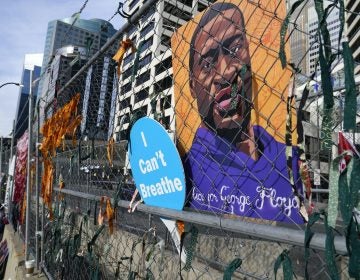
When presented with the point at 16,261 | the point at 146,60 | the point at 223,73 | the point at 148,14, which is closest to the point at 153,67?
the point at 146,60

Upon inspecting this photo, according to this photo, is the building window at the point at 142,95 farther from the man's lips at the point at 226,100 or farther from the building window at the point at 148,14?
the man's lips at the point at 226,100

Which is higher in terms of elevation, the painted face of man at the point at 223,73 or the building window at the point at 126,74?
the building window at the point at 126,74

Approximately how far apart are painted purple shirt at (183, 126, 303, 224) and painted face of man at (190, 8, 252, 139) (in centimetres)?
9

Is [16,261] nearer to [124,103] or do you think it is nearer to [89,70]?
[89,70]

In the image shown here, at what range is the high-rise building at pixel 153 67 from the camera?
1.97 metres

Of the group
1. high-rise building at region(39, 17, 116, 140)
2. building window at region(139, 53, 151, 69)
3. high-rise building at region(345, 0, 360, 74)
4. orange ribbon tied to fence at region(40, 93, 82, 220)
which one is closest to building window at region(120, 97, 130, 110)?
building window at region(139, 53, 151, 69)

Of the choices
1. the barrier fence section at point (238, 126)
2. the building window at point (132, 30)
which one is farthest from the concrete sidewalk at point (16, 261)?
the building window at point (132, 30)

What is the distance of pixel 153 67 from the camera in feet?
7.91

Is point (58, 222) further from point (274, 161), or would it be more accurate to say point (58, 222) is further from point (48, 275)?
point (274, 161)

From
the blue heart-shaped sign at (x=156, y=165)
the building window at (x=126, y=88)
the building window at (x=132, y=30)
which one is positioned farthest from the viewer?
the building window at (x=126, y=88)

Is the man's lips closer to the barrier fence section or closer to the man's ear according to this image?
the barrier fence section

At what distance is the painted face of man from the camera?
1.36 meters

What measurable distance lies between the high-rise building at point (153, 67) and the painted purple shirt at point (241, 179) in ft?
1.30

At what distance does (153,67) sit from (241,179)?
1264 millimetres
